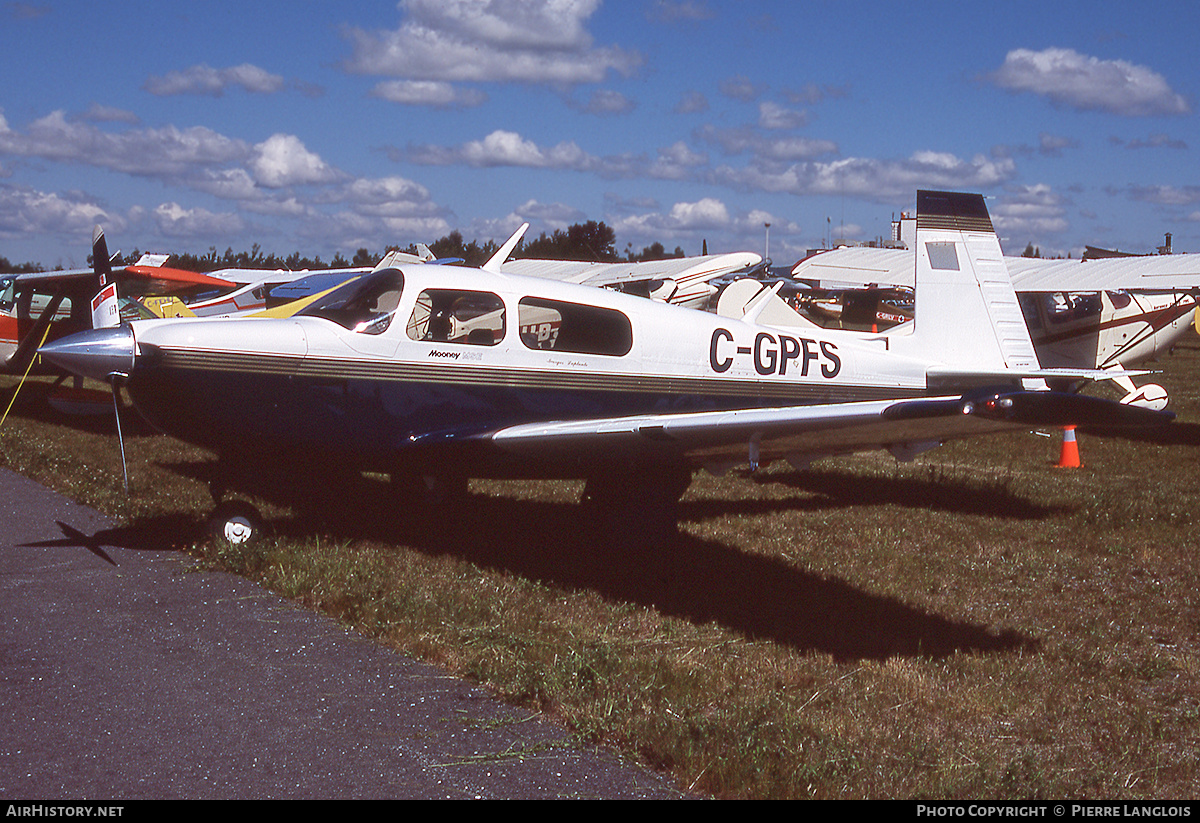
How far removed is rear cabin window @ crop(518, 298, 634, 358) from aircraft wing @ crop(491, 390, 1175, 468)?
2.20 ft

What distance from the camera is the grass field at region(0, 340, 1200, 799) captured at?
12.9 ft

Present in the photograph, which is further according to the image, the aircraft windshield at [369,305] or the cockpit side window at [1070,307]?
the cockpit side window at [1070,307]

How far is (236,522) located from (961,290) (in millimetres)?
6217

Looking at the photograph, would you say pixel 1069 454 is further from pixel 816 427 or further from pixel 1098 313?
pixel 816 427

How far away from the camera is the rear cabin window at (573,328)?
266 inches

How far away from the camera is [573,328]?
6.86 m

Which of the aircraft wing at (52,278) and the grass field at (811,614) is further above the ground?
the aircraft wing at (52,278)

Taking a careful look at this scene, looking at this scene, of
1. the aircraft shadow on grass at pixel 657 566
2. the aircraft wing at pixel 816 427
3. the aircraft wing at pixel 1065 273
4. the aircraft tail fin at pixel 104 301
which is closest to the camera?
the aircraft wing at pixel 816 427

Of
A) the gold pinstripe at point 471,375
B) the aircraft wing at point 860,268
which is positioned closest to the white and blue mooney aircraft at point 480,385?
the gold pinstripe at point 471,375

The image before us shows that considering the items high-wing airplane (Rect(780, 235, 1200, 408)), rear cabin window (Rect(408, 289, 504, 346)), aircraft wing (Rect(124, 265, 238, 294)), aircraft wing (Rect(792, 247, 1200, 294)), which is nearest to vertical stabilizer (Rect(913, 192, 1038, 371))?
rear cabin window (Rect(408, 289, 504, 346))

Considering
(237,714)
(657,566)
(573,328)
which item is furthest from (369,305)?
(237,714)

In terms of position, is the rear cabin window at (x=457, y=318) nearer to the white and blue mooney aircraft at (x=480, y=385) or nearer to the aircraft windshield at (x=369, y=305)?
the white and blue mooney aircraft at (x=480, y=385)

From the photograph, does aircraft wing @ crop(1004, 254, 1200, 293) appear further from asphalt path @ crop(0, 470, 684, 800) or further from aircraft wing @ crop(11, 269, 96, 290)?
aircraft wing @ crop(11, 269, 96, 290)

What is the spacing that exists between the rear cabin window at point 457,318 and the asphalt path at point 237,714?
6.63 ft
